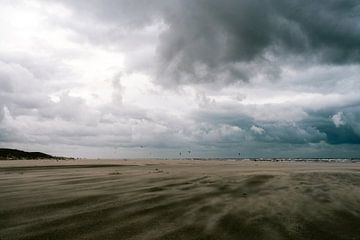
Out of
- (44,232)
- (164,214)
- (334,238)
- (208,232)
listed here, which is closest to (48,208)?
(44,232)

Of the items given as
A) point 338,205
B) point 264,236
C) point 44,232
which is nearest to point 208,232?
point 264,236

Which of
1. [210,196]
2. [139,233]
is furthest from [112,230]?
[210,196]

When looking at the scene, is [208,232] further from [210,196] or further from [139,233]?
[210,196]

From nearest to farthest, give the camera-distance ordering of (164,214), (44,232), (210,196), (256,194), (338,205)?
(44,232), (164,214), (338,205), (210,196), (256,194)

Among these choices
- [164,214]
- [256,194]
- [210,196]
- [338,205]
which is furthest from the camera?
[256,194]

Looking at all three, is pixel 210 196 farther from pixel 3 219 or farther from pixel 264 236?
pixel 3 219

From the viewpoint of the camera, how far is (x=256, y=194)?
12.6 meters

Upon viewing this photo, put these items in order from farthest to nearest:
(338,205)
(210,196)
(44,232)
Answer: (210,196) < (338,205) < (44,232)

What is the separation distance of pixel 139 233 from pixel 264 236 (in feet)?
8.19

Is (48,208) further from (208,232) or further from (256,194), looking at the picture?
(256,194)

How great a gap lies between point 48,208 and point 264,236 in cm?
566

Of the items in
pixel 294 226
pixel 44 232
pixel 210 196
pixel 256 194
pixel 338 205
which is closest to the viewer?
pixel 44 232

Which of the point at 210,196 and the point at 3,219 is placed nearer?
the point at 3,219

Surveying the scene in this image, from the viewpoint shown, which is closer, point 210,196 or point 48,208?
point 48,208
